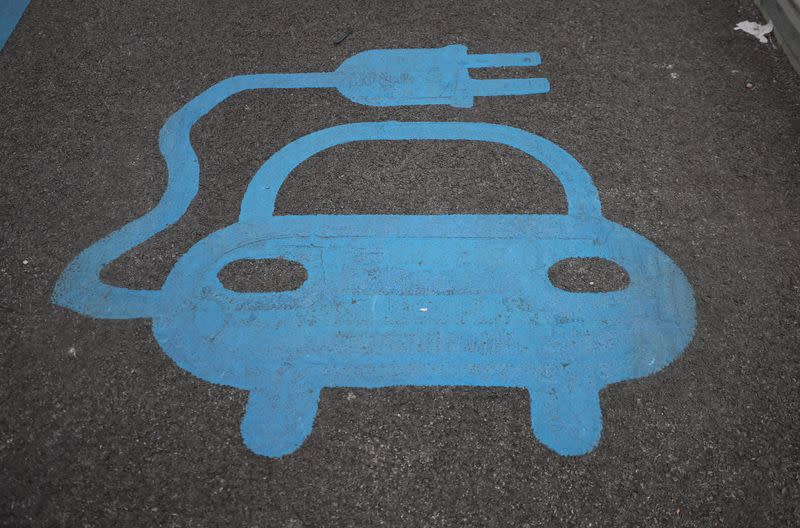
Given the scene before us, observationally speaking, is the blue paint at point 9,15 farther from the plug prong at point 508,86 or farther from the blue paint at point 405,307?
the plug prong at point 508,86

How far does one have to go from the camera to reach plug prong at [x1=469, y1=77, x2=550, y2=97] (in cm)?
397

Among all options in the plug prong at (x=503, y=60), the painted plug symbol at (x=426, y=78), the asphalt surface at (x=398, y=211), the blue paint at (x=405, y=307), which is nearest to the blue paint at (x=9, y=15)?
the asphalt surface at (x=398, y=211)

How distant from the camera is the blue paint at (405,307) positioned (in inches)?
108

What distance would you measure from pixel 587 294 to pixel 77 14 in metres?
4.73

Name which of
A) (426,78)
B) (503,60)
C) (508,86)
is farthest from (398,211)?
(503,60)

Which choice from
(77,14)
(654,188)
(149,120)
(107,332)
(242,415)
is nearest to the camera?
(242,415)

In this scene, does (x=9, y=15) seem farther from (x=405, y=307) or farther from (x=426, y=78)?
(x=405, y=307)

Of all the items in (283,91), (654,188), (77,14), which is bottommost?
(654,188)

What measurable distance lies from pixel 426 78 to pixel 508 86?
606 mm

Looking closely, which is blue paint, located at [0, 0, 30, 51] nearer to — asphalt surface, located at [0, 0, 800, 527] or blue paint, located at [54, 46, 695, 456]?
asphalt surface, located at [0, 0, 800, 527]

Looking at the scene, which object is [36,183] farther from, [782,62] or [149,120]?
[782,62]

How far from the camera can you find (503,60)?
4.19 meters

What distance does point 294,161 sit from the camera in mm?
3604

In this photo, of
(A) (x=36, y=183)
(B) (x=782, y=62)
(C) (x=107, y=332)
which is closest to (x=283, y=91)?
(A) (x=36, y=183)
